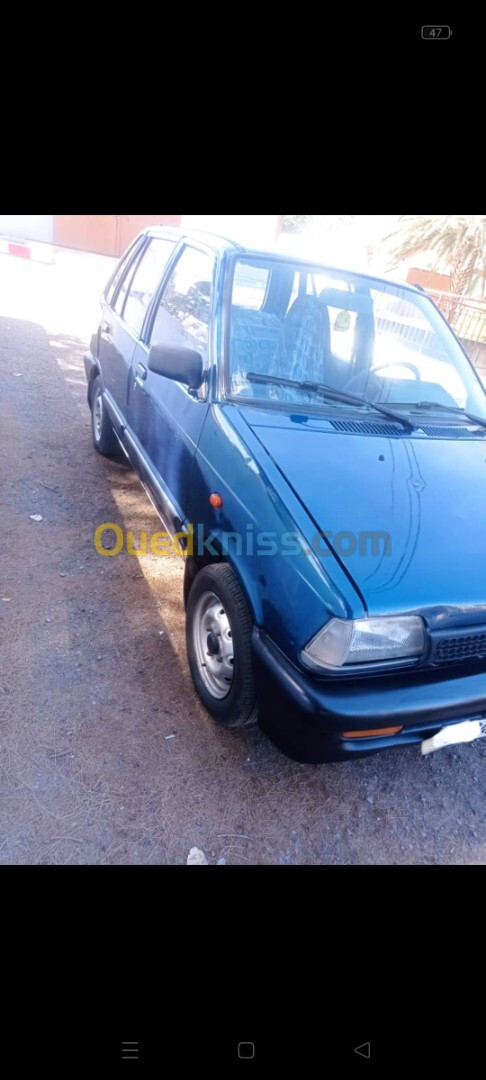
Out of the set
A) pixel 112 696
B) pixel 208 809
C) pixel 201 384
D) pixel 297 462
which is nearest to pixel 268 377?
pixel 201 384

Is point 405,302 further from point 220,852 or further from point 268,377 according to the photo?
point 220,852

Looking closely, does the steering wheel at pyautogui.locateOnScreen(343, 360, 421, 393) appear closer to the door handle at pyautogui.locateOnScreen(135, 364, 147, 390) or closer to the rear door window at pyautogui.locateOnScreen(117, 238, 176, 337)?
the door handle at pyautogui.locateOnScreen(135, 364, 147, 390)

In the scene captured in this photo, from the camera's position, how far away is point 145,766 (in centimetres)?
221

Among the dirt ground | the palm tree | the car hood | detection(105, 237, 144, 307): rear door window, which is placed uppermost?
the palm tree

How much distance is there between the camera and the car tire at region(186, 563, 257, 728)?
2080 millimetres

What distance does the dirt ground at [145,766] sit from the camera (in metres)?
A: 2.02

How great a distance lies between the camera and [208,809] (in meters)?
2.12

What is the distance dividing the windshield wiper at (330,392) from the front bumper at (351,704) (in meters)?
1.12

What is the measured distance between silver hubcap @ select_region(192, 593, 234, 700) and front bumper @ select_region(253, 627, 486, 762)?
30 centimetres

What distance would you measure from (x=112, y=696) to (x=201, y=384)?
4.57ft

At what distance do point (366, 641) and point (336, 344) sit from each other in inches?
65.6

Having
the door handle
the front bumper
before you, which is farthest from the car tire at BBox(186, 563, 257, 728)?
the door handle
